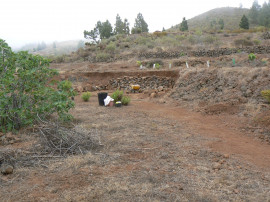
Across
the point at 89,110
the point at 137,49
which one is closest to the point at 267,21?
the point at 137,49

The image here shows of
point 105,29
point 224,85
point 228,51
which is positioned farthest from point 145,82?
point 105,29

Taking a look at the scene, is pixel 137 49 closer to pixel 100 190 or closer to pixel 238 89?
pixel 238 89

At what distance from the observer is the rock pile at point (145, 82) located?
41.4 feet

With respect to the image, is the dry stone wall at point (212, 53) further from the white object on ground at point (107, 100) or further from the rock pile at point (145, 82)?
the white object on ground at point (107, 100)

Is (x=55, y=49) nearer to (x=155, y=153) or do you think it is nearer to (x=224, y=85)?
(x=224, y=85)

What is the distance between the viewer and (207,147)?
447 cm

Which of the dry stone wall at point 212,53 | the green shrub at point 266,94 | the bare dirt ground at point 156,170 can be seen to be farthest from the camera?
the dry stone wall at point 212,53

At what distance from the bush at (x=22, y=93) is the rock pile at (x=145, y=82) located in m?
7.32

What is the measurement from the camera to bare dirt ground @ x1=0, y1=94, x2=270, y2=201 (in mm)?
2879

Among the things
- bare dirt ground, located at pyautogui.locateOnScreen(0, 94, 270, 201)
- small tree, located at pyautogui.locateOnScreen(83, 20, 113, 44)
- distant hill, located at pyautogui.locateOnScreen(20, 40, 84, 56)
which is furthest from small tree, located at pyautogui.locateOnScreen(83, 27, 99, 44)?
bare dirt ground, located at pyautogui.locateOnScreen(0, 94, 270, 201)

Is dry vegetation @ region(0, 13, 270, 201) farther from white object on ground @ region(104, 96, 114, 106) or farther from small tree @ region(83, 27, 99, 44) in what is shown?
small tree @ region(83, 27, 99, 44)

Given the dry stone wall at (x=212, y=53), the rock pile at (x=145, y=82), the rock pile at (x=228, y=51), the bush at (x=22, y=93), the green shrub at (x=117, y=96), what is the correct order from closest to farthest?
the bush at (x=22, y=93) < the green shrub at (x=117, y=96) < the rock pile at (x=145, y=82) < the rock pile at (x=228, y=51) < the dry stone wall at (x=212, y=53)

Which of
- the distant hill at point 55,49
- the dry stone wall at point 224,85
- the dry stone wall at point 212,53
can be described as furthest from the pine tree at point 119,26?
the dry stone wall at point 224,85

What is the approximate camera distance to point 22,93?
5.36 metres
